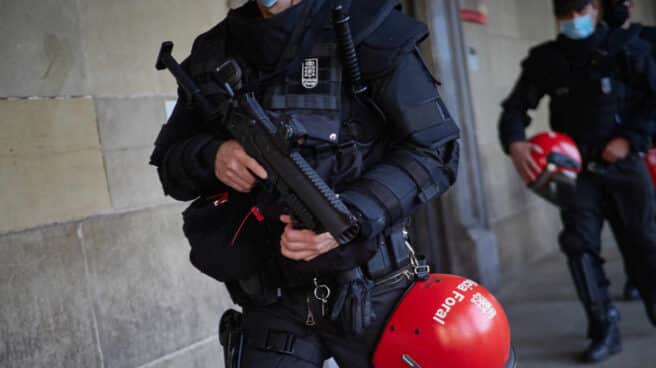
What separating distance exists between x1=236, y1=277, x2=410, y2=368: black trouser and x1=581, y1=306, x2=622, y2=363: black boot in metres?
2.48

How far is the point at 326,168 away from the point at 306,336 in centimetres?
44

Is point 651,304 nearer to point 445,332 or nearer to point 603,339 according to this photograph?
point 603,339

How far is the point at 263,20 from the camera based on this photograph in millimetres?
1860

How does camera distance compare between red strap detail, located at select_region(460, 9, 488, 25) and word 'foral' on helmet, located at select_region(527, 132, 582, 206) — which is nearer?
word 'foral' on helmet, located at select_region(527, 132, 582, 206)

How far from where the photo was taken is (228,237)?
6.23 ft

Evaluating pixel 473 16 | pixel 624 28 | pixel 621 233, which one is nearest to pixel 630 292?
pixel 621 233

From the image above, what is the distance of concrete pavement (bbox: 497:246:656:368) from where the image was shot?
4070 millimetres

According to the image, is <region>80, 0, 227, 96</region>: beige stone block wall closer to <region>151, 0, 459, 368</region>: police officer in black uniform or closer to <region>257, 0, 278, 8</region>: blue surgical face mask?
<region>151, 0, 459, 368</region>: police officer in black uniform

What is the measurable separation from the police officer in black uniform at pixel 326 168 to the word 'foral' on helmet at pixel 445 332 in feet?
0.21

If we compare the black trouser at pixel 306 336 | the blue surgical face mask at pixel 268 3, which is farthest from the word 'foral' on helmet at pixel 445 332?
the blue surgical face mask at pixel 268 3

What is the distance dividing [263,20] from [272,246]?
577 millimetres

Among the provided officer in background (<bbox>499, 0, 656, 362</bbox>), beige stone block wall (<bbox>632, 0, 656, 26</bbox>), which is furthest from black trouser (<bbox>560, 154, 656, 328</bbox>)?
beige stone block wall (<bbox>632, 0, 656, 26</bbox>)

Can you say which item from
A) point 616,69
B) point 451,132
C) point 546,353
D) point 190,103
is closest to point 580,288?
point 546,353

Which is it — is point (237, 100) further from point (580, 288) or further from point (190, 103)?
point (580, 288)
